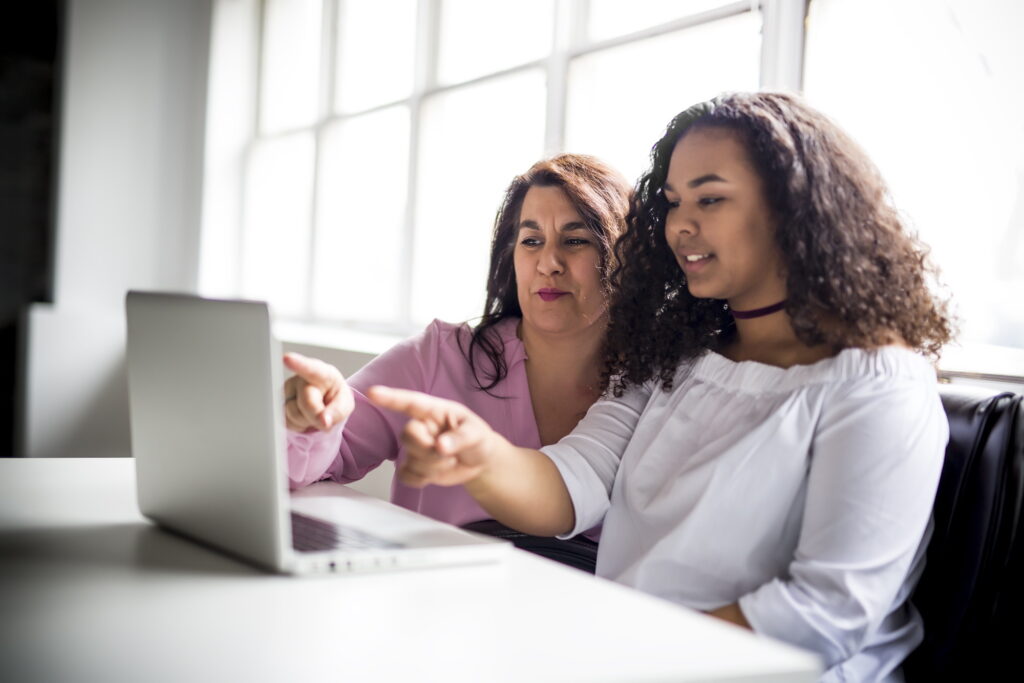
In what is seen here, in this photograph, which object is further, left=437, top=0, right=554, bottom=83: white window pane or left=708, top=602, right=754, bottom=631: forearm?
left=437, top=0, right=554, bottom=83: white window pane

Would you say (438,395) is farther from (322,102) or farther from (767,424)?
(322,102)

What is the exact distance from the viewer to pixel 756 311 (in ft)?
4.46

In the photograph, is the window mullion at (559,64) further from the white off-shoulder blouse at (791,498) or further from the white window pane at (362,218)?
the white off-shoulder blouse at (791,498)

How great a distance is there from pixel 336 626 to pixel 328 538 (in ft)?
0.80

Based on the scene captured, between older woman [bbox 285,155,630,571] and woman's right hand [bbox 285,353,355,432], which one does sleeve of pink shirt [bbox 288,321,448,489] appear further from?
woman's right hand [bbox 285,353,355,432]

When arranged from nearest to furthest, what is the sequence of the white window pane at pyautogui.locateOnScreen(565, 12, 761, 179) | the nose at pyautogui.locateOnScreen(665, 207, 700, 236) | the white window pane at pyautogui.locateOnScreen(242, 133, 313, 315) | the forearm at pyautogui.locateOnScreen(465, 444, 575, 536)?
the forearm at pyautogui.locateOnScreen(465, 444, 575, 536) → the nose at pyautogui.locateOnScreen(665, 207, 700, 236) → the white window pane at pyautogui.locateOnScreen(565, 12, 761, 179) → the white window pane at pyautogui.locateOnScreen(242, 133, 313, 315)

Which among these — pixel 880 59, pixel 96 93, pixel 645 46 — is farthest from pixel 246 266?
pixel 880 59

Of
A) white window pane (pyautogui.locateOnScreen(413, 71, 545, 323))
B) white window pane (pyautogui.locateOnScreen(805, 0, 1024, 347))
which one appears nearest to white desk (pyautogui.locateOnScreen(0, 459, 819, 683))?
white window pane (pyautogui.locateOnScreen(805, 0, 1024, 347))

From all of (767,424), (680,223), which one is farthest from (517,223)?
(767,424)

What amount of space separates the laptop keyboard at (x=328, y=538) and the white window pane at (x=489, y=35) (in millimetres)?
2616

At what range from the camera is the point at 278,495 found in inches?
34.6

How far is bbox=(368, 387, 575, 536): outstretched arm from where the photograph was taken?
1033 mm

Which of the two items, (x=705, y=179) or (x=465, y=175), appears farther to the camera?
(x=465, y=175)

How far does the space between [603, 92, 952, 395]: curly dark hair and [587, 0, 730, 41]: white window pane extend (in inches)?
59.0
